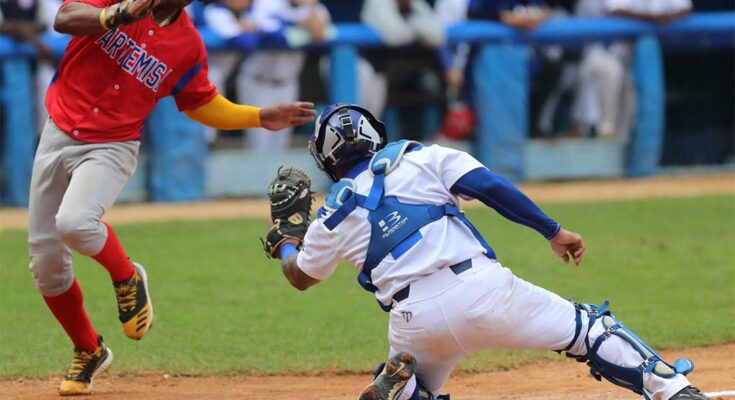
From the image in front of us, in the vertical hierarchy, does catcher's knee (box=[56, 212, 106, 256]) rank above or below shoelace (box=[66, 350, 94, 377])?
above

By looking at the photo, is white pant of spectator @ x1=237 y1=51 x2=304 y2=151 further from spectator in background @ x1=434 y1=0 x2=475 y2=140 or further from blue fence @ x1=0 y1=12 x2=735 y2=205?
spectator in background @ x1=434 y1=0 x2=475 y2=140

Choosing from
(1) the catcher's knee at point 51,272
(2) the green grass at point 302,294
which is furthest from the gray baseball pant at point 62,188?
(2) the green grass at point 302,294

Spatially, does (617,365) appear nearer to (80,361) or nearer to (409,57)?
(80,361)

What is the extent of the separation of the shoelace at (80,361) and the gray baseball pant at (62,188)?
33cm

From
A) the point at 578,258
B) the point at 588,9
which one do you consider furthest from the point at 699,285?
the point at 588,9

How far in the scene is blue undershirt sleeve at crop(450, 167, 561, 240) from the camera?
4457mm

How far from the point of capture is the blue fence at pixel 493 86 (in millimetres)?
11570

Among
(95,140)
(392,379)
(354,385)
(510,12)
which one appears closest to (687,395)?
(392,379)

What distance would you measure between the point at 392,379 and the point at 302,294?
13.2 ft

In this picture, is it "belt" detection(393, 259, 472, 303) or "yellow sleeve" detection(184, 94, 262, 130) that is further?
"yellow sleeve" detection(184, 94, 262, 130)

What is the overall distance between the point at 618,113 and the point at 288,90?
3734 mm

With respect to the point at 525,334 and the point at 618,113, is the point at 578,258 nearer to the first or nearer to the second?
the point at 525,334

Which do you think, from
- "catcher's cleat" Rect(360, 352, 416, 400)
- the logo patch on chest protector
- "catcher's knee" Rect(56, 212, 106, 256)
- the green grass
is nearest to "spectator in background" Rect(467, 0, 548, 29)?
the green grass

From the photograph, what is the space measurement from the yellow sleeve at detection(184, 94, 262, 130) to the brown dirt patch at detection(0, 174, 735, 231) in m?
5.07
